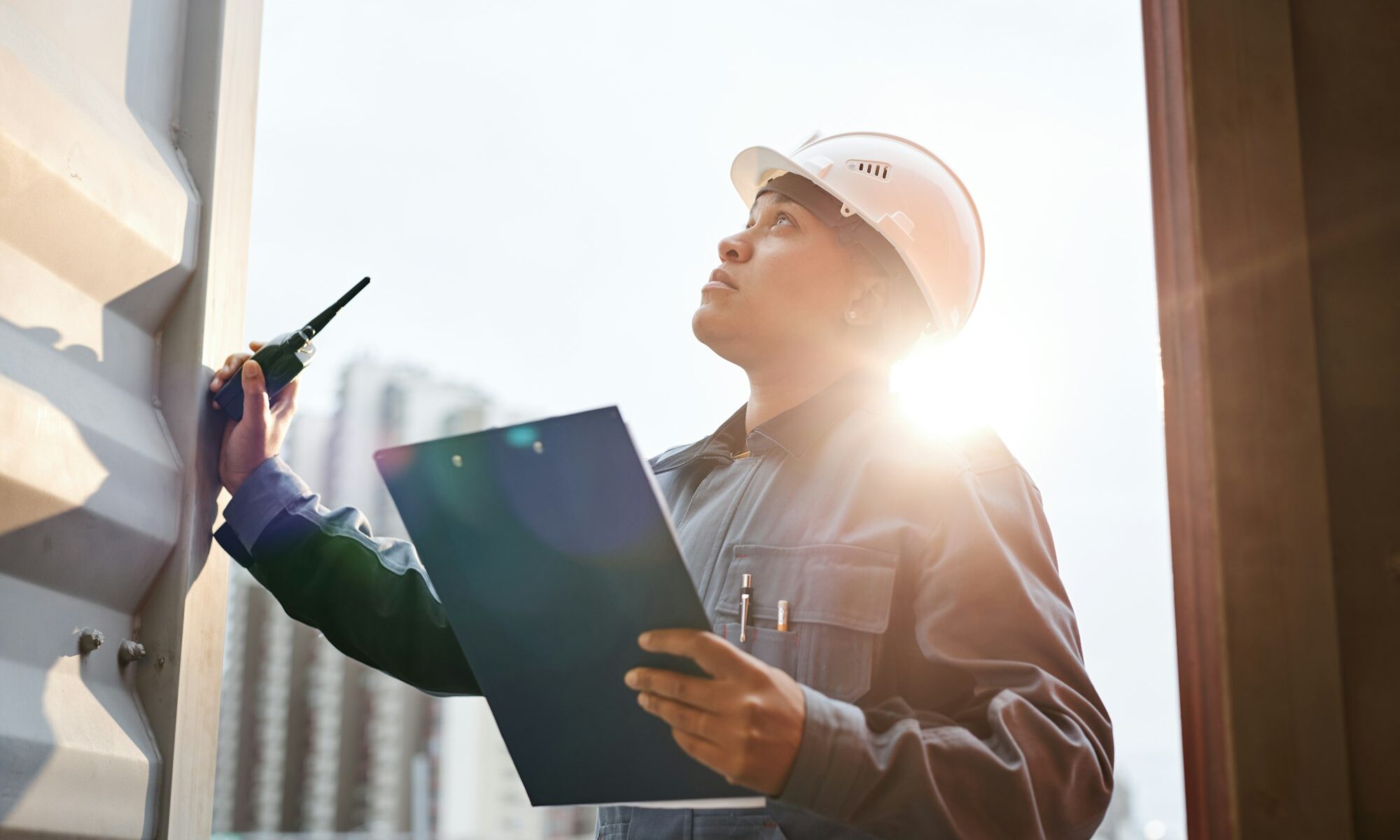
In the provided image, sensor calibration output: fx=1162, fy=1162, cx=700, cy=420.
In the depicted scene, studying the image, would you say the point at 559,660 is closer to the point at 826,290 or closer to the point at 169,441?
the point at 169,441

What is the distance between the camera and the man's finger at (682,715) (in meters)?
1.25

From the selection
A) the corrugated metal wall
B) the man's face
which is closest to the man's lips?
the man's face

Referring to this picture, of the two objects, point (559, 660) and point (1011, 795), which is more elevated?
point (559, 660)

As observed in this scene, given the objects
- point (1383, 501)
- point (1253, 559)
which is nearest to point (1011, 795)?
point (1253, 559)

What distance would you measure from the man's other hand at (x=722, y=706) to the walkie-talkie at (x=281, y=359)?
85 cm

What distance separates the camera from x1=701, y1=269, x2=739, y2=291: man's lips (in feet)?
7.36

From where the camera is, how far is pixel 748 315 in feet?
7.27

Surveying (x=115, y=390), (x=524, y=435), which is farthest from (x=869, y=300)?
(x=115, y=390)

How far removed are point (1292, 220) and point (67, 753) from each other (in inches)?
60.3

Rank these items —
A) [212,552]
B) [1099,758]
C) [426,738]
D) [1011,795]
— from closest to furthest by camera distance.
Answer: [1011,795], [1099,758], [212,552], [426,738]

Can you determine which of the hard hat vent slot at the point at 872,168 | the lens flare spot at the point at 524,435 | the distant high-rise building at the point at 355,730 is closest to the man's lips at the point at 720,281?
the hard hat vent slot at the point at 872,168

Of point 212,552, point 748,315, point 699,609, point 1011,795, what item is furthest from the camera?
point 748,315

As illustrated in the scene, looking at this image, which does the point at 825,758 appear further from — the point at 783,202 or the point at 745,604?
the point at 783,202

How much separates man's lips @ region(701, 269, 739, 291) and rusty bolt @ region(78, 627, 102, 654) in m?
1.23
